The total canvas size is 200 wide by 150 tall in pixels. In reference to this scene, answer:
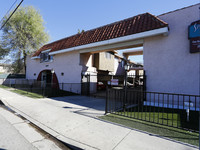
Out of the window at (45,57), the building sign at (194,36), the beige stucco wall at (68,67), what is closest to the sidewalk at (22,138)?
the building sign at (194,36)

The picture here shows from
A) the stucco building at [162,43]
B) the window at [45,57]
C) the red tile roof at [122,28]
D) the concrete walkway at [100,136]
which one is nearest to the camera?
the concrete walkway at [100,136]

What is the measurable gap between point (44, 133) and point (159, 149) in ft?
11.1

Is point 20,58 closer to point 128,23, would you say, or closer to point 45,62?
point 45,62

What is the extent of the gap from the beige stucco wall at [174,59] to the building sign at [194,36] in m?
0.22

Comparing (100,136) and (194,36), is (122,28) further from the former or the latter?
(100,136)

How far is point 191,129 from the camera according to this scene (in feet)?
12.0

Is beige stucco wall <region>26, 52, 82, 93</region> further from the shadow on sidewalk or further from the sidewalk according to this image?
the sidewalk

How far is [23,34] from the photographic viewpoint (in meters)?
22.8

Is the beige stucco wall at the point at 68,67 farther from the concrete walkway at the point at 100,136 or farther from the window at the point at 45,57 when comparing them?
the concrete walkway at the point at 100,136

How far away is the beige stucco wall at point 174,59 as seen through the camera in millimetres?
6520

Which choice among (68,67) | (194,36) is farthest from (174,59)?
(68,67)

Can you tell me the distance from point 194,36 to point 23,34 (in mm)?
27335

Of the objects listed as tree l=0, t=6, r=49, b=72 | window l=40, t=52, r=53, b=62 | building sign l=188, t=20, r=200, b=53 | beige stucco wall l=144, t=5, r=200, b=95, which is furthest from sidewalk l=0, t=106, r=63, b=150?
tree l=0, t=6, r=49, b=72

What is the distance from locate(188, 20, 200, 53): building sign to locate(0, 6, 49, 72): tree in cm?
2577
